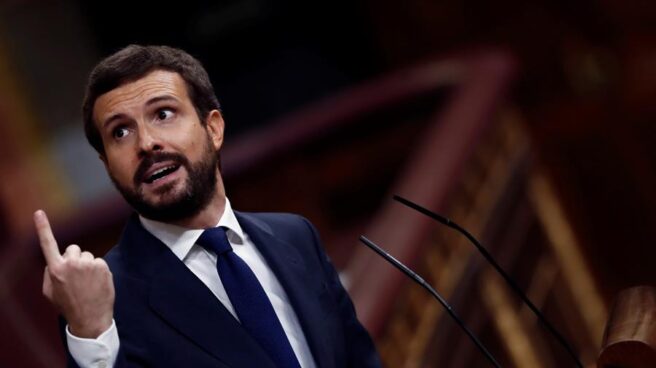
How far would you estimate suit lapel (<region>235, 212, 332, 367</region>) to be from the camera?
1111mm

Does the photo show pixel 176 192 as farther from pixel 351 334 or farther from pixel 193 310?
pixel 351 334

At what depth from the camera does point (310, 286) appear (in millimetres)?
1155

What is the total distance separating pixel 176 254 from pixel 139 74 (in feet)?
0.55

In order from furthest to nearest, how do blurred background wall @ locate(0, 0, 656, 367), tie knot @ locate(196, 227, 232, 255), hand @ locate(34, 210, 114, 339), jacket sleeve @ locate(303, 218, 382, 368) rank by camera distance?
blurred background wall @ locate(0, 0, 656, 367) → jacket sleeve @ locate(303, 218, 382, 368) → tie knot @ locate(196, 227, 232, 255) → hand @ locate(34, 210, 114, 339)

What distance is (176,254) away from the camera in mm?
1087

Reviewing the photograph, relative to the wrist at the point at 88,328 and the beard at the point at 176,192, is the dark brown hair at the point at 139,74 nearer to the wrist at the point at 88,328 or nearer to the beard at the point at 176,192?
the beard at the point at 176,192

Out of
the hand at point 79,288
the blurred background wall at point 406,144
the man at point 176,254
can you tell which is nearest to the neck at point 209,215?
the man at point 176,254

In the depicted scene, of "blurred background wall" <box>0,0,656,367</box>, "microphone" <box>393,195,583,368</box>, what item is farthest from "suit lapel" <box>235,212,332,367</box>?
"blurred background wall" <box>0,0,656,367</box>

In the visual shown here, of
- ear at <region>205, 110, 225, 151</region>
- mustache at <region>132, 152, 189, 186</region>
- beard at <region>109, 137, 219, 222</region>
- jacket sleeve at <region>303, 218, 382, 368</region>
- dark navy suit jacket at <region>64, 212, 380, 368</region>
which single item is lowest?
jacket sleeve at <region>303, 218, 382, 368</region>

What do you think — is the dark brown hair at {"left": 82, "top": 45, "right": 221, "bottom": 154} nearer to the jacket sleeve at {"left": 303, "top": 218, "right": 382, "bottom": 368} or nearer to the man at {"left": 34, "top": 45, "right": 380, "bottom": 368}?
the man at {"left": 34, "top": 45, "right": 380, "bottom": 368}

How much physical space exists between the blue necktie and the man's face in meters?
0.04

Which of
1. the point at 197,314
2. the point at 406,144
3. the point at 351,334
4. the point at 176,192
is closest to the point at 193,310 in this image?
the point at 197,314

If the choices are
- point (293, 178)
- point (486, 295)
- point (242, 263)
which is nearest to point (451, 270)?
point (486, 295)

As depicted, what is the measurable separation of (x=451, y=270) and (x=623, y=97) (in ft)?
7.00
